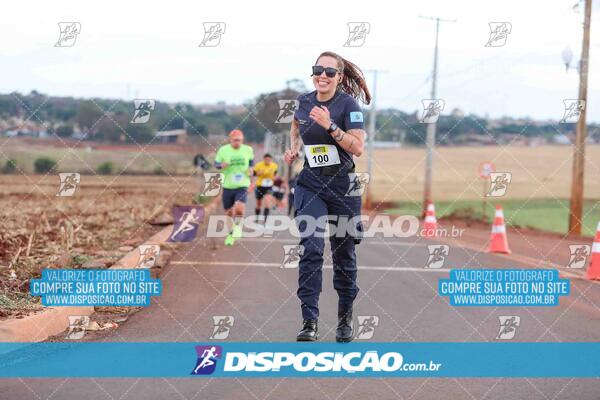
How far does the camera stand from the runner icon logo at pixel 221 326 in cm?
814

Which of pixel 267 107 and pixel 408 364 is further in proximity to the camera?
pixel 267 107

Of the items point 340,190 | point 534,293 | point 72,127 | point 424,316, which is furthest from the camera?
point 72,127

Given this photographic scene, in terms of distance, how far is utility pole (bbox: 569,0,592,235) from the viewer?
2779 centimetres

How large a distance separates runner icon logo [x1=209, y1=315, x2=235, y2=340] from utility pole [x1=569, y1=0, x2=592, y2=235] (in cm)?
2030

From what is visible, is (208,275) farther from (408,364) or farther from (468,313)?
(408,364)

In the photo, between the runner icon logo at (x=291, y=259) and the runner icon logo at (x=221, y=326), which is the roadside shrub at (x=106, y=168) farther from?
the runner icon logo at (x=221, y=326)

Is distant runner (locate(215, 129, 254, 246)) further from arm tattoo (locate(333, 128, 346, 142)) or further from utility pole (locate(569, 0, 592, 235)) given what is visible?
utility pole (locate(569, 0, 592, 235))

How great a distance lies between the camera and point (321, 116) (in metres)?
6.64

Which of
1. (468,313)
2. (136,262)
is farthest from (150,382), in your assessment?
(136,262)

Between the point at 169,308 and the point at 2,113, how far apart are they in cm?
1516

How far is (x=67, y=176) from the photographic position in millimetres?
12898

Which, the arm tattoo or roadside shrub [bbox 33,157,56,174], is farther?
roadside shrub [bbox 33,157,56,174]

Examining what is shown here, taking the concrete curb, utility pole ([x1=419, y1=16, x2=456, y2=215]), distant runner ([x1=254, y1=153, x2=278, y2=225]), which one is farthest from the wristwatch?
utility pole ([x1=419, y1=16, x2=456, y2=215])

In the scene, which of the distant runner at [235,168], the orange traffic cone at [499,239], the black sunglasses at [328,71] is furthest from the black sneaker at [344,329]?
the orange traffic cone at [499,239]
